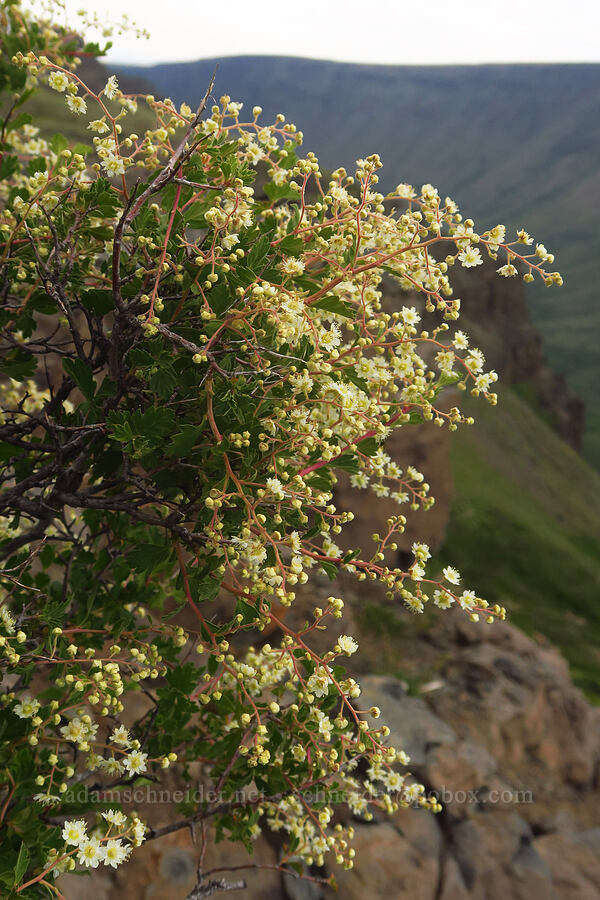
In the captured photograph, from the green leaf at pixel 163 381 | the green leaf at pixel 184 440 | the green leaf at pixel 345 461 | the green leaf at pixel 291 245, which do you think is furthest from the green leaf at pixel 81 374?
the green leaf at pixel 345 461

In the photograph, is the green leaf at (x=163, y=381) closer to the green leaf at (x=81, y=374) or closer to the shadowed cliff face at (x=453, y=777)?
the green leaf at (x=81, y=374)

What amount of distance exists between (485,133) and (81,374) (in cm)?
19182

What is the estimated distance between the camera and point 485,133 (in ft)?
548

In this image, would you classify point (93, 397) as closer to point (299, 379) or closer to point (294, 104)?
point (299, 379)

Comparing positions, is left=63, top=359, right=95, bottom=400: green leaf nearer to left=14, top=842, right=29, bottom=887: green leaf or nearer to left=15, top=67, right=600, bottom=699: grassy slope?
left=14, top=842, right=29, bottom=887: green leaf

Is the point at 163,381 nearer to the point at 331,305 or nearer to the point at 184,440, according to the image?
the point at 184,440

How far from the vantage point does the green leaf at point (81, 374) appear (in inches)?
99.3

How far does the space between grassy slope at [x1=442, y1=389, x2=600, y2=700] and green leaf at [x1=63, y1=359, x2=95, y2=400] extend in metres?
23.8

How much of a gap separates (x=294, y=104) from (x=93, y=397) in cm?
20396

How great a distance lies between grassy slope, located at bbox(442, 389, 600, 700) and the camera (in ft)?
84.9

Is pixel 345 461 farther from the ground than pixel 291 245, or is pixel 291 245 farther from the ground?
pixel 291 245

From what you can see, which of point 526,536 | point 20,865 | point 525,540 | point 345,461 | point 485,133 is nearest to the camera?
point 20,865

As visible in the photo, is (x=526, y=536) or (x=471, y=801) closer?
(x=471, y=801)

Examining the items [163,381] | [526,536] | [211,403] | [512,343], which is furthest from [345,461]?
[512,343]
